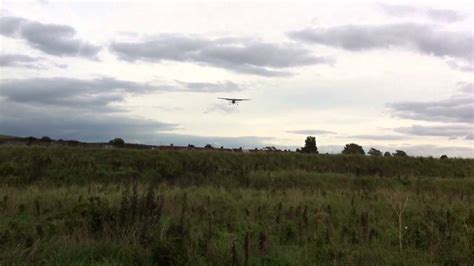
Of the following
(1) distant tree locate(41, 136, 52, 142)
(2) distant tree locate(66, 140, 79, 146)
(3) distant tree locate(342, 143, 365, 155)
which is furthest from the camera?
(3) distant tree locate(342, 143, 365, 155)

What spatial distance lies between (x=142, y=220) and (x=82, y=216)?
1.89 metres

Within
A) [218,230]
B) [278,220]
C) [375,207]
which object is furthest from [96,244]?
[375,207]

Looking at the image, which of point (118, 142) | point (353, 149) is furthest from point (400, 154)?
point (118, 142)

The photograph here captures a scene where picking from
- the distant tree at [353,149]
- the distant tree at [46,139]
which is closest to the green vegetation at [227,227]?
the distant tree at [46,139]

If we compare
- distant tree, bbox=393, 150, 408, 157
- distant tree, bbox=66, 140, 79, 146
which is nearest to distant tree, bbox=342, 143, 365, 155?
distant tree, bbox=393, 150, 408, 157

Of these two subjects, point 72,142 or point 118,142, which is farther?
point 118,142

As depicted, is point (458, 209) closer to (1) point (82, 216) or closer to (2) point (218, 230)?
(2) point (218, 230)

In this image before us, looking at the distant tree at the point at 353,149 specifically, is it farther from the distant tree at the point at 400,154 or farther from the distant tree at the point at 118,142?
the distant tree at the point at 118,142

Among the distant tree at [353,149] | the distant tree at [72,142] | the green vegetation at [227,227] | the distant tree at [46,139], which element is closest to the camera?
the green vegetation at [227,227]

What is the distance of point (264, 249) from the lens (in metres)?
7.37

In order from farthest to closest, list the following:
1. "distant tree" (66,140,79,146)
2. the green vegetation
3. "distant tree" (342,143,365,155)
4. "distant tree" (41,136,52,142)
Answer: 1. "distant tree" (342,143,365,155)
2. "distant tree" (41,136,52,142)
3. "distant tree" (66,140,79,146)
4. the green vegetation

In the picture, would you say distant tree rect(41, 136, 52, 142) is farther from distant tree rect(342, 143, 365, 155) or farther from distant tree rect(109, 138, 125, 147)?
distant tree rect(342, 143, 365, 155)

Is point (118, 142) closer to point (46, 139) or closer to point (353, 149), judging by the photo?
point (46, 139)

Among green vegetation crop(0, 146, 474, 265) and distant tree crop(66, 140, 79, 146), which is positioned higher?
distant tree crop(66, 140, 79, 146)
